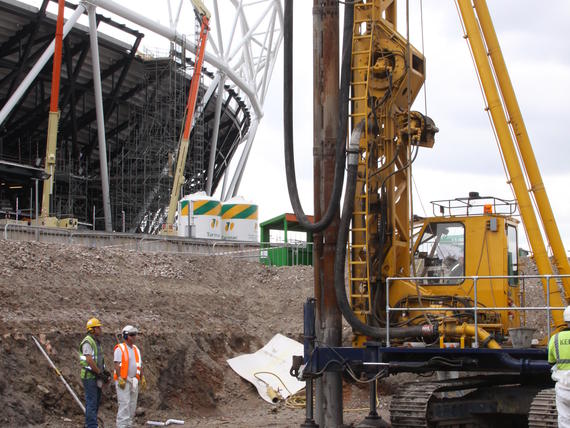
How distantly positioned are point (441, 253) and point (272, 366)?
821 centimetres

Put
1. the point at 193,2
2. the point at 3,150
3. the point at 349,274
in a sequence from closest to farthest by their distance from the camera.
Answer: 1. the point at 349,274
2. the point at 193,2
3. the point at 3,150

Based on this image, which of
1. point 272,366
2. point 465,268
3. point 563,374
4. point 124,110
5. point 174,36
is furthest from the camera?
point 124,110

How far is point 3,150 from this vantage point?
49625 mm

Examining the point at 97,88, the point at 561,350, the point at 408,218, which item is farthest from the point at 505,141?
the point at 97,88

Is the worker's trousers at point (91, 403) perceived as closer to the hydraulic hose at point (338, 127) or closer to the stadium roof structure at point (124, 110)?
the hydraulic hose at point (338, 127)

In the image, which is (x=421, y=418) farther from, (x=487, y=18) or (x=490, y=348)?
(x=487, y=18)

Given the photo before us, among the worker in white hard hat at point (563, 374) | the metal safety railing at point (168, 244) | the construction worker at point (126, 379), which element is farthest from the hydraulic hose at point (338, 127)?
the metal safety railing at point (168, 244)

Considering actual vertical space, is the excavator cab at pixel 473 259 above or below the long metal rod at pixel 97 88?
below

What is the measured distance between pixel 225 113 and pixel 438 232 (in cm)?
4432

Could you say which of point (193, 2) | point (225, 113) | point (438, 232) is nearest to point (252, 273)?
point (438, 232)

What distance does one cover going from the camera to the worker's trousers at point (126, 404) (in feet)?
44.9

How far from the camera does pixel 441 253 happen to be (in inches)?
553

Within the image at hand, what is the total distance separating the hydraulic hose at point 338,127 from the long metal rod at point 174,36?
28098 millimetres

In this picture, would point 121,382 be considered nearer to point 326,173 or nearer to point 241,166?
point 326,173
